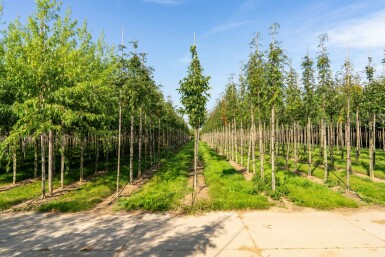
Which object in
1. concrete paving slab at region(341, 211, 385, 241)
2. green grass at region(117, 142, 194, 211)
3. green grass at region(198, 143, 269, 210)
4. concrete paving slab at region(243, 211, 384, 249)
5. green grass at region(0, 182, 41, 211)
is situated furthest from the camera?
green grass at region(0, 182, 41, 211)

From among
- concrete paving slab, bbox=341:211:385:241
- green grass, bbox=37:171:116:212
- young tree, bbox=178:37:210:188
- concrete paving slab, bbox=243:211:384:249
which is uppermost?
young tree, bbox=178:37:210:188

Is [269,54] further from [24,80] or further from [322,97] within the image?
[24,80]

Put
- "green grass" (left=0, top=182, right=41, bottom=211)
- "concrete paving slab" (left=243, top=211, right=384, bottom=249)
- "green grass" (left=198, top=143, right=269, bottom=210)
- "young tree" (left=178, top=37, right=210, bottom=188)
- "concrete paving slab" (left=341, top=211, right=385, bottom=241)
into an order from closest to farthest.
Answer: "concrete paving slab" (left=243, top=211, right=384, bottom=249)
"concrete paving slab" (left=341, top=211, right=385, bottom=241)
"green grass" (left=198, top=143, right=269, bottom=210)
"green grass" (left=0, top=182, right=41, bottom=211)
"young tree" (left=178, top=37, right=210, bottom=188)

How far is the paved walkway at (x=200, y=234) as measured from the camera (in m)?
8.97

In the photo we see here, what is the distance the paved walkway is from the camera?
8.97 metres

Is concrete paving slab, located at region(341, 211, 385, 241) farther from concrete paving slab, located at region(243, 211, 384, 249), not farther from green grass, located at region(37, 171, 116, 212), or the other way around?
green grass, located at region(37, 171, 116, 212)

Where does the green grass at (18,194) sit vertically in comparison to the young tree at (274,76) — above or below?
below

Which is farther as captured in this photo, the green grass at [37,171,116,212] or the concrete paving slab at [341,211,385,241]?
the green grass at [37,171,116,212]

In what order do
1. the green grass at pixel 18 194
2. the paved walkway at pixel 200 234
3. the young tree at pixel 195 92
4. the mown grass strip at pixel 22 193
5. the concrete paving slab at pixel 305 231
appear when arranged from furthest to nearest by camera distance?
the young tree at pixel 195 92, the mown grass strip at pixel 22 193, the green grass at pixel 18 194, the concrete paving slab at pixel 305 231, the paved walkway at pixel 200 234

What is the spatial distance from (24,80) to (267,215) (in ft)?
50.0

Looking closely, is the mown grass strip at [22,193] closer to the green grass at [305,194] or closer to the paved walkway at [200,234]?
the paved walkway at [200,234]

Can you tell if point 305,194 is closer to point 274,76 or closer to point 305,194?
point 305,194

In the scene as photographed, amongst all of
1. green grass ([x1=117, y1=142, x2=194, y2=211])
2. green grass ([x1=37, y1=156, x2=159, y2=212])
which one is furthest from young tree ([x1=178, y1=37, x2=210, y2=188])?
green grass ([x1=37, y1=156, x2=159, y2=212])

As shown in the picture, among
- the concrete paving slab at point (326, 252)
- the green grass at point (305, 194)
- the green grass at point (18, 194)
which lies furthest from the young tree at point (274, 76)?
the green grass at point (18, 194)
